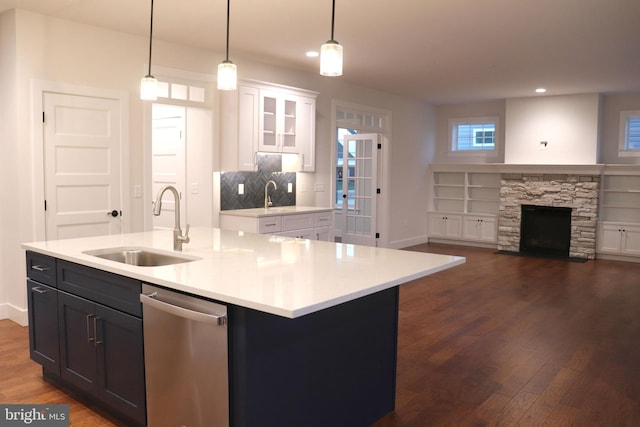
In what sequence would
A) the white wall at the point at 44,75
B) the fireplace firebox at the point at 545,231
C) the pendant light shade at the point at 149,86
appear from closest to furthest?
the pendant light shade at the point at 149,86 → the white wall at the point at 44,75 → the fireplace firebox at the point at 545,231

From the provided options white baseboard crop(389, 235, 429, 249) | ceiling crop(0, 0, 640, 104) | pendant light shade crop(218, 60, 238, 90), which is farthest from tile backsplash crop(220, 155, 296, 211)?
pendant light shade crop(218, 60, 238, 90)

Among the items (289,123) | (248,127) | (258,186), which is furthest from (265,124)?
(258,186)

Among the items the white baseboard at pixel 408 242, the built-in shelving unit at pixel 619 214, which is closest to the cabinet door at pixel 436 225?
the white baseboard at pixel 408 242

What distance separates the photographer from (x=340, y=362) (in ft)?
8.32

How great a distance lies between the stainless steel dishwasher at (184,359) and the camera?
2.12 metres

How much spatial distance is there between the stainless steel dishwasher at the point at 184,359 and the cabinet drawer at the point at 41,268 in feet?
3.22

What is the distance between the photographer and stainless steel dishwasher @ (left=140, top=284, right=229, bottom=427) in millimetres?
2125

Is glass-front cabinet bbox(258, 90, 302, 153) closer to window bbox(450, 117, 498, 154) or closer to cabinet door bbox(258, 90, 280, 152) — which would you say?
cabinet door bbox(258, 90, 280, 152)

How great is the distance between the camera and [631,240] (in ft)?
26.8

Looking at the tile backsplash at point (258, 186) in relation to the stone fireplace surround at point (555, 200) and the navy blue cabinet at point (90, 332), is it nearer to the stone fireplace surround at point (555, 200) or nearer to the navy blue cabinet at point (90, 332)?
the navy blue cabinet at point (90, 332)

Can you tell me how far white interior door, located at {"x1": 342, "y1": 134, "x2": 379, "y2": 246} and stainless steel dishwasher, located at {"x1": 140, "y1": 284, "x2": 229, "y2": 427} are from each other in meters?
6.37

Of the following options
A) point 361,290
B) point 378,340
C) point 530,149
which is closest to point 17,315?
point 378,340

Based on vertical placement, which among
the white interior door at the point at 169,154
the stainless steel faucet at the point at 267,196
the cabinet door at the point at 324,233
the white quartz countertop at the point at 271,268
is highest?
the white interior door at the point at 169,154

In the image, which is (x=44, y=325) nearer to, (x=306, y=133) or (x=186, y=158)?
(x=186, y=158)
